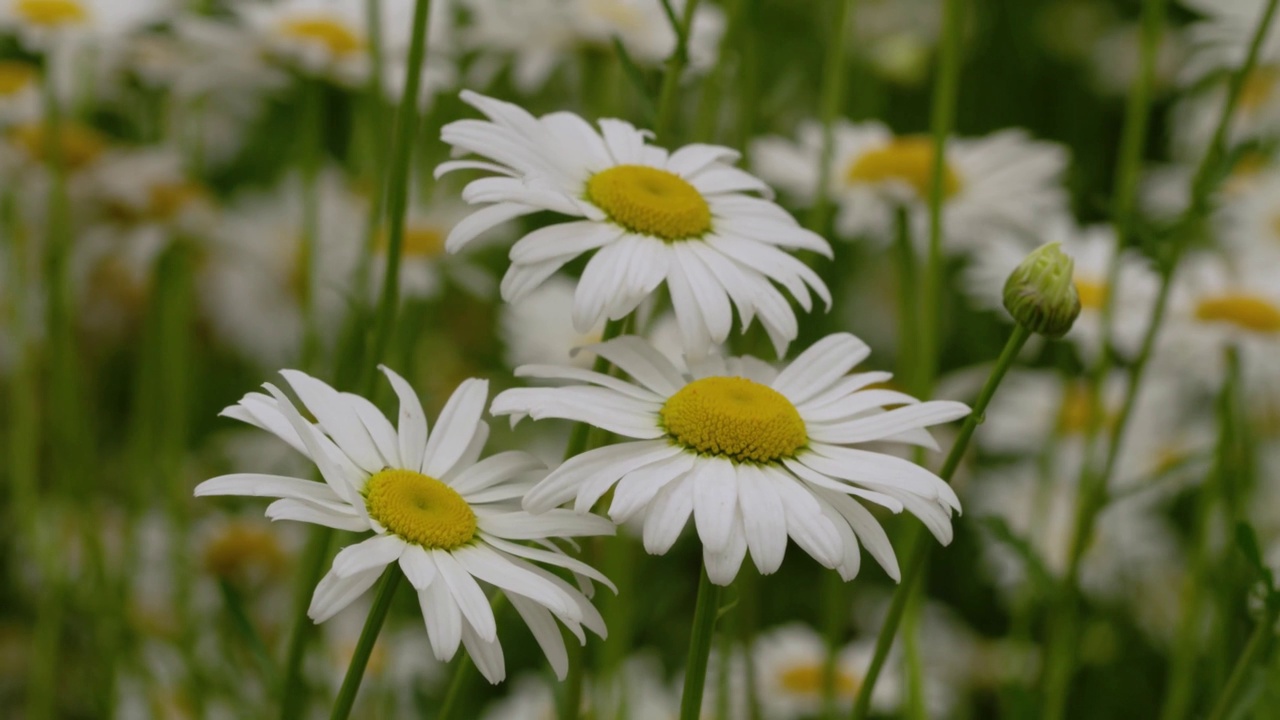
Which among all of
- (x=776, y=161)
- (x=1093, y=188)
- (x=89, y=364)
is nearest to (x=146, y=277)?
(x=89, y=364)

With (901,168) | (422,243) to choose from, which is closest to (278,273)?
(422,243)

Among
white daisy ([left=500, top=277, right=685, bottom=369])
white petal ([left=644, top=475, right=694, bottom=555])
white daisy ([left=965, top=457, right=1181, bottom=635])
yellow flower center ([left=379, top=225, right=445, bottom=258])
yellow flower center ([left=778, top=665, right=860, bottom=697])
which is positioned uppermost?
white petal ([left=644, top=475, right=694, bottom=555])

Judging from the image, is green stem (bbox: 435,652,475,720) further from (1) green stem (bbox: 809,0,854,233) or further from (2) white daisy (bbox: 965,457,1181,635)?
(2) white daisy (bbox: 965,457,1181,635)

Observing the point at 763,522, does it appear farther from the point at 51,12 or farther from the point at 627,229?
the point at 51,12

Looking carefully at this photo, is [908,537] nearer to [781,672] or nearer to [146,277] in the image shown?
[781,672]

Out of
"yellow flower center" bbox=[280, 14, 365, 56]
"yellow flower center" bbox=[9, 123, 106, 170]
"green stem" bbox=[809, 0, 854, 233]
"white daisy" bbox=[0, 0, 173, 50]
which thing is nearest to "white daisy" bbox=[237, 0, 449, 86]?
"yellow flower center" bbox=[280, 14, 365, 56]
